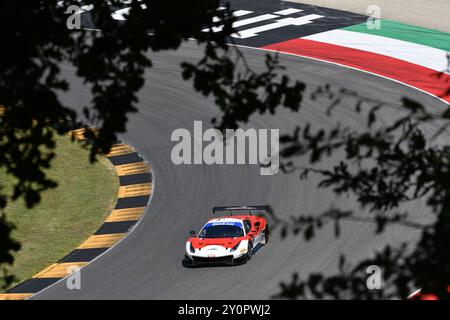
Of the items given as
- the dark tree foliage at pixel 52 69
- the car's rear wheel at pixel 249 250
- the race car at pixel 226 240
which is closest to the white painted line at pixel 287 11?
the race car at pixel 226 240

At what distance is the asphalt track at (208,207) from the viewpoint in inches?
762

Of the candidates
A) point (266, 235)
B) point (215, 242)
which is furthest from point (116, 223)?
point (266, 235)

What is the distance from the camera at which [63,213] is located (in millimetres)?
23969

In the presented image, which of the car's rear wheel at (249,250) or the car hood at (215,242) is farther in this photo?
the car's rear wheel at (249,250)

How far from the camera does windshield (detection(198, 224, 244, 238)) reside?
68.8ft

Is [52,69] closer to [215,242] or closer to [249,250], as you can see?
[215,242]

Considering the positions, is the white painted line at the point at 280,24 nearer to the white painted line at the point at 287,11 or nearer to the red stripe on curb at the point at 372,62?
the white painted line at the point at 287,11

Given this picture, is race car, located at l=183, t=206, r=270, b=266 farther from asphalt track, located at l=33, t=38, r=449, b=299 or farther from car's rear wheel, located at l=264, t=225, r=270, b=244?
asphalt track, located at l=33, t=38, r=449, b=299

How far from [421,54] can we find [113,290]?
20.7m

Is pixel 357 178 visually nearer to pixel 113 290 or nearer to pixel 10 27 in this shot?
pixel 10 27

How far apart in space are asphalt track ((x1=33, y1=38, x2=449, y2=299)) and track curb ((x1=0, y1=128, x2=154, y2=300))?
Answer: 261 millimetres

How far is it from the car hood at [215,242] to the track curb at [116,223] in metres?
2.46

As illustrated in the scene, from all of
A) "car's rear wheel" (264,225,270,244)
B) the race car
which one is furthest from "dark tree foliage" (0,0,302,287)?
"car's rear wheel" (264,225,270,244)

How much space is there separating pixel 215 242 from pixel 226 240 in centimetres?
27
